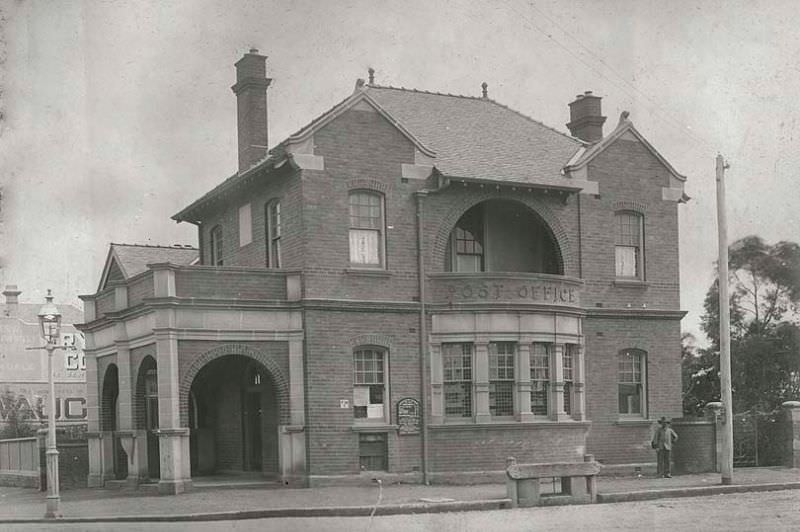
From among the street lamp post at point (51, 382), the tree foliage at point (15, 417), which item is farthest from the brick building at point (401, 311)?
the tree foliage at point (15, 417)

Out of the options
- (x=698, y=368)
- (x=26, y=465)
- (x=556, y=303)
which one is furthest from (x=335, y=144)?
(x=698, y=368)

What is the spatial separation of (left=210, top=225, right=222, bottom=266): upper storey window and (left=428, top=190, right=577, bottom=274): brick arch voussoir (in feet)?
24.8

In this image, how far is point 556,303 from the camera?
91.0ft

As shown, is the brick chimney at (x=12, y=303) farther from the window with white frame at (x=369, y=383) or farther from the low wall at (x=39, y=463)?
the window with white frame at (x=369, y=383)

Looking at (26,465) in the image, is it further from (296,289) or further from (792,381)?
(792,381)

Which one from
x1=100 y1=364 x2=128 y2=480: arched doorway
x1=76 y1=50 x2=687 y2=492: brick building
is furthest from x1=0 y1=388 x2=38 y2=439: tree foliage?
x1=76 y1=50 x2=687 y2=492: brick building

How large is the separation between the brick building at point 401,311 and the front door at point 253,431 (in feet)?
0.21

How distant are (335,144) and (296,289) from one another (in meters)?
3.54

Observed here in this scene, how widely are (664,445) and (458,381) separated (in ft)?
17.7

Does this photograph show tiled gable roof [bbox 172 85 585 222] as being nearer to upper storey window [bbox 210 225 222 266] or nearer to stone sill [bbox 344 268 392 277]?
upper storey window [bbox 210 225 222 266]

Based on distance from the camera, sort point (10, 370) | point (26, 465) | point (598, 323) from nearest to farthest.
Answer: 1. point (598, 323)
2. point (26, 465)
3. point (10, 370)

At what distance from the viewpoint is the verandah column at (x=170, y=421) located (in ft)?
79.5

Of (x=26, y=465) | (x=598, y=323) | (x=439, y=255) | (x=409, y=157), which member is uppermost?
(x=409, y=157)

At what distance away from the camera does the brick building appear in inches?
1014
